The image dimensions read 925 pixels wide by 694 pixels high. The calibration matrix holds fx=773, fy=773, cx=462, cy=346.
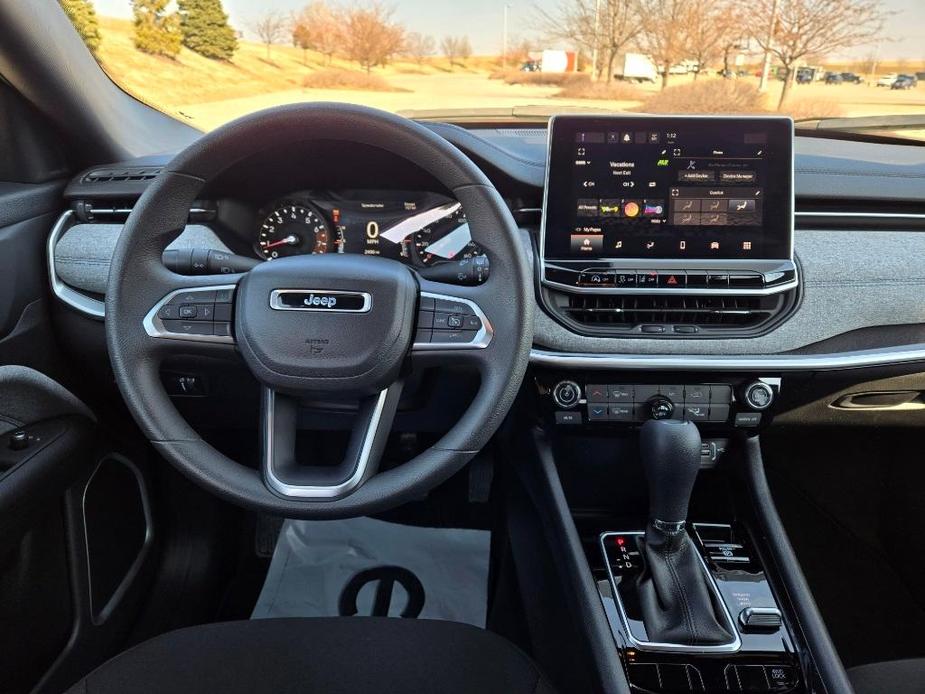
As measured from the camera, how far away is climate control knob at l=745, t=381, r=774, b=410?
170 cm

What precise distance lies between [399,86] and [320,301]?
728 mm

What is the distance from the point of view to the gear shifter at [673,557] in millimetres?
1532

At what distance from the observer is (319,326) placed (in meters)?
1.26

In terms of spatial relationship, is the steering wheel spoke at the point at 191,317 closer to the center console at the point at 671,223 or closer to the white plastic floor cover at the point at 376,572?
the center console at the point at 671,223

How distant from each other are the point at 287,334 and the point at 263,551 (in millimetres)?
1260

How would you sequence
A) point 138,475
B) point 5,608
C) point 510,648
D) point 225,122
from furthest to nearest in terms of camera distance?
point 138,475 < point 5,608 < point 510,648 < point 225,122

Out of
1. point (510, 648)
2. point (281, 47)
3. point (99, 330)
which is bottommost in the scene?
point (510, 648)

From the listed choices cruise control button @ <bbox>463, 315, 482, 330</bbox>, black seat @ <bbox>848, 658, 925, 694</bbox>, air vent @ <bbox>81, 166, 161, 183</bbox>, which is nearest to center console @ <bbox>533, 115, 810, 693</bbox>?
black seat @ <bbox>848, 658, 925, 694</bbox>

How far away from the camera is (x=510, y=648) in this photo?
4.31 ft

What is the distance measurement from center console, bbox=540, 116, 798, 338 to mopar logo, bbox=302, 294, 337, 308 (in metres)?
0.57

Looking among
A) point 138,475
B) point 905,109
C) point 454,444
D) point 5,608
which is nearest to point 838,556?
point 905,109

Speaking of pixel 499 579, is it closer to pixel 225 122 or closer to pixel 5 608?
pixel 5 608

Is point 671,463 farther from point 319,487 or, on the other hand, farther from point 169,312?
point 169,312

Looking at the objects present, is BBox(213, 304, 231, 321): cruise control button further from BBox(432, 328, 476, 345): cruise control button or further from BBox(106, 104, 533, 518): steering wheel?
BBox(432, 328, 476, 345): cruise control button
